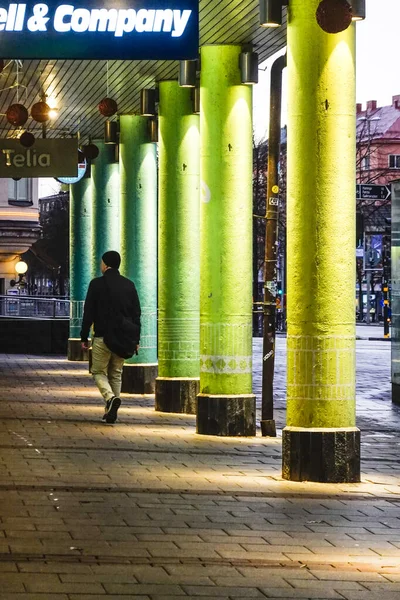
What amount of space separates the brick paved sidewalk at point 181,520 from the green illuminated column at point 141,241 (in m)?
6.46

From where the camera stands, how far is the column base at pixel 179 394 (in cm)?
1920

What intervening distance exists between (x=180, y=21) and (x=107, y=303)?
Result: 596 centimetres

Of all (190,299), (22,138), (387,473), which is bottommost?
(387,473)

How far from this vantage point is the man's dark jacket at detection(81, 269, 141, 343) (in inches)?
681

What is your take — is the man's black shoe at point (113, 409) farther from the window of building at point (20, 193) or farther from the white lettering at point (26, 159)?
the window of building at point (20, 193)

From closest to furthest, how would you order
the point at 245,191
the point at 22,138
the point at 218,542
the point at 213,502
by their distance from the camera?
the point at 218,542 < the point at 213,502 < the point at 245,191 < the point at 22,138

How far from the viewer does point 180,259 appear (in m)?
19.4

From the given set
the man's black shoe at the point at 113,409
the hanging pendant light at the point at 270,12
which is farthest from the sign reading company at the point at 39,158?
the hanging pendant light at the point at 270,12

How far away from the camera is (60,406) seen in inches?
774

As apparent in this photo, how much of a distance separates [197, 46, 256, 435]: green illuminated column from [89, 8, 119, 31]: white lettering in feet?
15.1

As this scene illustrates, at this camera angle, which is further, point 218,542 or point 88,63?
point 88,63

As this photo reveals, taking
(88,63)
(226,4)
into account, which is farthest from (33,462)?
(88,63)

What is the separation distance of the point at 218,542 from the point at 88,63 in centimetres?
1161

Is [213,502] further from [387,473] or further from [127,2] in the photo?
[127,2]
